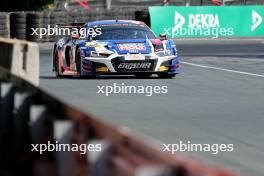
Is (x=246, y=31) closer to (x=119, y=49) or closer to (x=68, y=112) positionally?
(x=119, y=49)

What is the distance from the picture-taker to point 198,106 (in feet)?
54.3

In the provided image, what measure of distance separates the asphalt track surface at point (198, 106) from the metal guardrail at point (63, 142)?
1644mm

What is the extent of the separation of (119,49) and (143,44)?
548 millimetres

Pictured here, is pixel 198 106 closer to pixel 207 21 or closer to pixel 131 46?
pixel 131 46

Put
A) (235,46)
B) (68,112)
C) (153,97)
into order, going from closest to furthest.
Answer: (68,112) < (153,97) < (235,46)

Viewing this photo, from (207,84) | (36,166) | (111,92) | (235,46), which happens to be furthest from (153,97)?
(235,46)

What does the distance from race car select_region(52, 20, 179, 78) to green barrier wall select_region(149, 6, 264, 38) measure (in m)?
24.8

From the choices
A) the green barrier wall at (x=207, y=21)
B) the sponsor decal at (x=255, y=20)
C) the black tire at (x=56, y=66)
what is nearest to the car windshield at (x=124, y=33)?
the black tire at (x=56, y=66)

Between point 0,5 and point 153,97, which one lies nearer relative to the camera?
point 153,97

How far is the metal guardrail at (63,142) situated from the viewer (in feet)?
14.0

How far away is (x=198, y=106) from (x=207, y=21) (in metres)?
32.3

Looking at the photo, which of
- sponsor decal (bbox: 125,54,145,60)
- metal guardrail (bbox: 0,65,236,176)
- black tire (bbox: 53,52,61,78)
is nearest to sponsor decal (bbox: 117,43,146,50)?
sponsor decal (bbox: 125,54,145,60)

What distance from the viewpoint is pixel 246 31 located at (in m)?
49.3

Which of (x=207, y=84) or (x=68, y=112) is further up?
(x=68, y=112)
